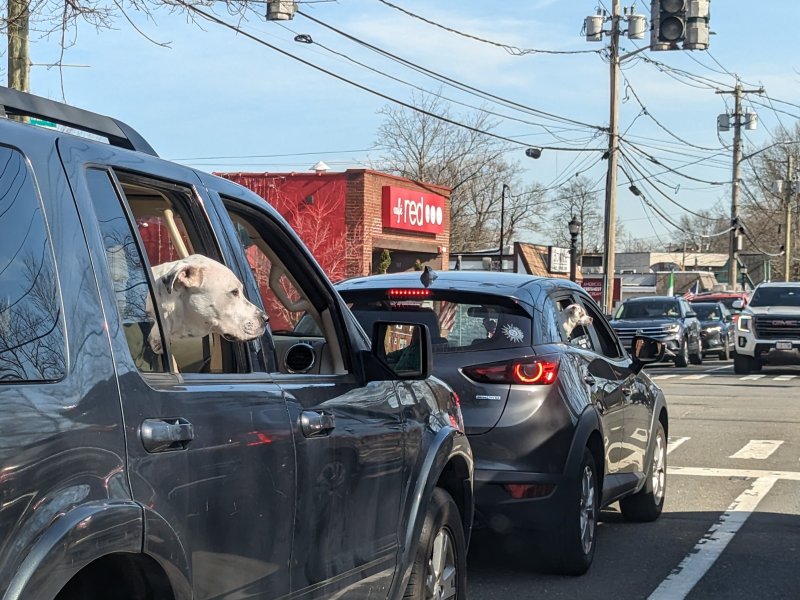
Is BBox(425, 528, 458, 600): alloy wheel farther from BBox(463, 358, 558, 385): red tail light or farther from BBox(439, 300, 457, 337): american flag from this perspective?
BBox(439, 300, 457, 337): american flag

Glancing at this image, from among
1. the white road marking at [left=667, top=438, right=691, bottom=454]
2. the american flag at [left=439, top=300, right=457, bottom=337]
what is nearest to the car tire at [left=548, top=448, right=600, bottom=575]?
the american flag at [left=439, top=300, right=457, bottom=337]

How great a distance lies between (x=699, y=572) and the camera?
6.89m

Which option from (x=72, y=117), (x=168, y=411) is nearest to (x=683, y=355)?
(x=72, y=117)

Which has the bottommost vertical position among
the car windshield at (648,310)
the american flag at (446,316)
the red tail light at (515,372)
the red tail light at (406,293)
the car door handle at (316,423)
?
the car windshield at (648,310)

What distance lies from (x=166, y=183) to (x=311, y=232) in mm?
27047

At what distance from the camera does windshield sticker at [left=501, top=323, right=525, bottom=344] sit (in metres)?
6.65

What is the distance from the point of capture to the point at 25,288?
2518 millimetres

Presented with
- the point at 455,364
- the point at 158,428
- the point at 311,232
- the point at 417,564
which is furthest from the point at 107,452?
the point at 311,232

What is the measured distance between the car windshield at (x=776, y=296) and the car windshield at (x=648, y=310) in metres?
2.89

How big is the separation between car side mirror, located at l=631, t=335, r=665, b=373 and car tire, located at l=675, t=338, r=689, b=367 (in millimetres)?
21671

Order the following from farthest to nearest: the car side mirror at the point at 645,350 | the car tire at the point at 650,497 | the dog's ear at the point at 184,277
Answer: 1. the car tire at the point at 650,497
2. the car side mirror at the point at 645,350
3. the dog's ear at the point at 184,277

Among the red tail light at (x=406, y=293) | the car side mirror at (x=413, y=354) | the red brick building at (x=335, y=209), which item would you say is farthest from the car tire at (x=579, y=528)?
the red brick building at (x=335, y=209)

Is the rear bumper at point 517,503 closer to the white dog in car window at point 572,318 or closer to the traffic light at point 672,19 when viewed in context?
the white dog in car window at point 572,318

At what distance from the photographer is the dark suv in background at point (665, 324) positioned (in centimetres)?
2920
